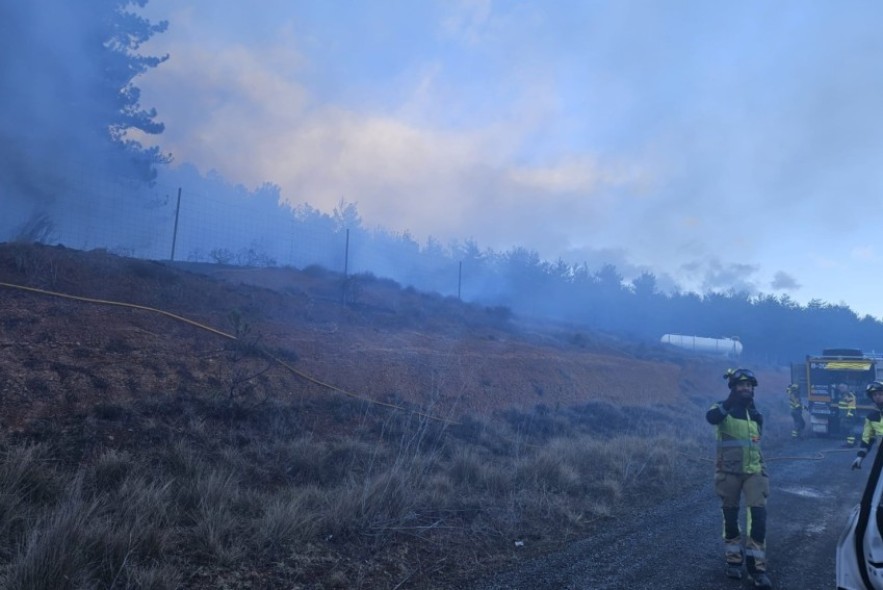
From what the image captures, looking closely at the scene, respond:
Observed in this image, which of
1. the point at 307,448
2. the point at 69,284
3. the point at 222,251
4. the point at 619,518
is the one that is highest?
the point at 222,251

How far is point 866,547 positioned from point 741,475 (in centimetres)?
348

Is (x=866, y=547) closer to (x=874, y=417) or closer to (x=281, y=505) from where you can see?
(x=281, y=505)

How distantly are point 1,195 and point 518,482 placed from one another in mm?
21929

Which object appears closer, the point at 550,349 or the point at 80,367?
the point at 80,367

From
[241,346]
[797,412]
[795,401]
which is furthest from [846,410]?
[241,346]

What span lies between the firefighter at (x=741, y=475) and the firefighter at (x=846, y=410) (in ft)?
45.5

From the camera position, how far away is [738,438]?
5.92 m

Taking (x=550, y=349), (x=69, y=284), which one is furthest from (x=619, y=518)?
(x=550, y=349)

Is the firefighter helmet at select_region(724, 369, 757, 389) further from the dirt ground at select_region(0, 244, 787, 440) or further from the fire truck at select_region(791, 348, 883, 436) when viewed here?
the fire truck at select_region(791, 348, 883, 436)

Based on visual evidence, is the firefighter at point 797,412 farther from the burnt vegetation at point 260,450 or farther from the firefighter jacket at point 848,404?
the burnt vegetation at point 260,450

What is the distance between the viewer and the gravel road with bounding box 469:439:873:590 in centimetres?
525

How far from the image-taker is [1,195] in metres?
20.3

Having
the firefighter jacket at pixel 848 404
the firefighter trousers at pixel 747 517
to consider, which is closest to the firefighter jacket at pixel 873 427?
the firefighter trousers at pixel 747 517

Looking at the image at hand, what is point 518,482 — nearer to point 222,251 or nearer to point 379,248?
point 222,251
